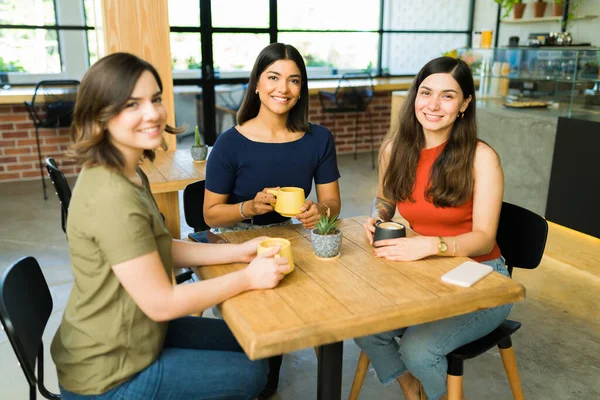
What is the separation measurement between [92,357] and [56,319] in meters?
1.68

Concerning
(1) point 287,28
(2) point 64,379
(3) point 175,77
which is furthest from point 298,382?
(1) point 287,28

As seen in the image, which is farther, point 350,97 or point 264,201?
point 350,97

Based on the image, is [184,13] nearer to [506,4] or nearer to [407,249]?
[506,4]

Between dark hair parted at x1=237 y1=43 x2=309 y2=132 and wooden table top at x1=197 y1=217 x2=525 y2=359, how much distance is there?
721 millimetres

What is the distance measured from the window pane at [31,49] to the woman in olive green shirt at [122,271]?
5.26 metres

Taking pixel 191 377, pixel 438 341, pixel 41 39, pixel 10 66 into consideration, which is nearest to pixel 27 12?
pixel 41 39

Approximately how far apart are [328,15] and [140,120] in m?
6.11

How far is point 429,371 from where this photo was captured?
63.5 inches

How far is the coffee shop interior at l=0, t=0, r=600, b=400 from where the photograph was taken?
2.52m

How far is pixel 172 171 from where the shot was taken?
276 centimetres

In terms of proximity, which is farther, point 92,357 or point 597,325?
point 597,325

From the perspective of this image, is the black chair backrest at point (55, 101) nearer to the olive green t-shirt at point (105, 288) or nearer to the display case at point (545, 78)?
the display case at point (545, 78)

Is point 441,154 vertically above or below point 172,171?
above

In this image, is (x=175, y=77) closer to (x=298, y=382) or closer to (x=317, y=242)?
(x=298, y=382)
